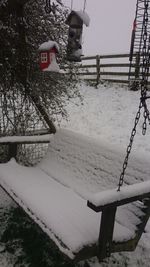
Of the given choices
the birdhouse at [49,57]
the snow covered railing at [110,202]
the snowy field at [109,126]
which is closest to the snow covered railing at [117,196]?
the snow covered railing at [110,202]

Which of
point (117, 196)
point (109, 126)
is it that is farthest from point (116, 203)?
point (109, 126)

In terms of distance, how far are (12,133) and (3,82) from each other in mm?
882

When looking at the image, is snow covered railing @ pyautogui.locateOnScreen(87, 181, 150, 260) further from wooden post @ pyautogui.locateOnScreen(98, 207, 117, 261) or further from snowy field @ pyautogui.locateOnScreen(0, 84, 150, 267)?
snowy field @ pyautogui.locateOnScreen(0, 84, 150, 267)

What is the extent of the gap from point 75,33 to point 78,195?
75.6 inches

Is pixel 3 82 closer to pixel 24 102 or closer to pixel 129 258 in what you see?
pixel 24 102

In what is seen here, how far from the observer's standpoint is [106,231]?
2.49m

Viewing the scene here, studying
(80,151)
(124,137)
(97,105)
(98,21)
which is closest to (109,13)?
(98,21)

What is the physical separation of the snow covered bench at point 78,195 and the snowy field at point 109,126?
0.28 meters

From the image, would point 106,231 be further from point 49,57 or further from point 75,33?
point 75,33

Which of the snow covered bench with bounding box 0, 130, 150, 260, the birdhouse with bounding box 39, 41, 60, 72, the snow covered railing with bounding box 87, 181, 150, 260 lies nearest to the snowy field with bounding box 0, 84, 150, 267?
the snow covered bench with bounding box 0, 130, 150, 260

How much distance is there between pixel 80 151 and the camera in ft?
12.6

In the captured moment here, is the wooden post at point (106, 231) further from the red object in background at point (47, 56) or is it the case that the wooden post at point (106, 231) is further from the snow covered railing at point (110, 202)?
the red object in background at point (47, 56)

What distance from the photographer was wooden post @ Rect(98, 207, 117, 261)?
8.00 feet

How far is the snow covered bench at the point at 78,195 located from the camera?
246 centimetres
